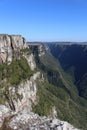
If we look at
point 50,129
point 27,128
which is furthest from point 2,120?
point 50,129

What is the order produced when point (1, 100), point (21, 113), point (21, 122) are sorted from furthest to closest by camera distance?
point (1, 100), point (21, 113), point (21, 122)

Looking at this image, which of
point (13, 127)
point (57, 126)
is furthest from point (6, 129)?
point (57, 126)

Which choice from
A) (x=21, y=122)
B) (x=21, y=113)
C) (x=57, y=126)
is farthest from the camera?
(x=21, y=113)

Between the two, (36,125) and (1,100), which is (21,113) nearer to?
(36,125)

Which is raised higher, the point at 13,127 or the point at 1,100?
the point at 13,127

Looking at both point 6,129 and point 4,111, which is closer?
point 6,129

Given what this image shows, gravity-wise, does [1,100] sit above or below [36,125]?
below

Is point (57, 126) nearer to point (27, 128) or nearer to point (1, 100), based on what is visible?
point (27, 128)

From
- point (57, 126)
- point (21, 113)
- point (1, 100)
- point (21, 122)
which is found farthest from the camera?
point (1, 100)

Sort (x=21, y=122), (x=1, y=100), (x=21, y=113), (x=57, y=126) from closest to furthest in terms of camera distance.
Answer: (x=57, y=126)
(x=21, y=122)
(x=21, y=113)
(x=1, y=100)
